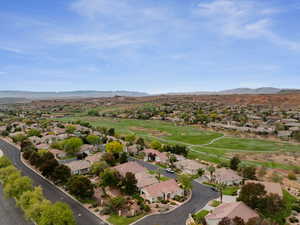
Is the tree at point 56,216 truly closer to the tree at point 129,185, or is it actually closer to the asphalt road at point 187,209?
the asphalt road at point 187,209

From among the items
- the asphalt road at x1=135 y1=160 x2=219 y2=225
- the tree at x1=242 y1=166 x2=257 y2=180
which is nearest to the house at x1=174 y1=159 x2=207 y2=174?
the asphalt road at x1=135 y1=160 x2=219 y2=225

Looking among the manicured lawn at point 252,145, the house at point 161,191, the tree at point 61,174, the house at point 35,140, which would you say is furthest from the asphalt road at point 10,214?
the manicured lawn at point 252,145

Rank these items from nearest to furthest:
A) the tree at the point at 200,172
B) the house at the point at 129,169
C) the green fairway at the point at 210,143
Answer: the house at the point at 129,169, the tree at the point at 200,172, the green fairway at the point at 210,143

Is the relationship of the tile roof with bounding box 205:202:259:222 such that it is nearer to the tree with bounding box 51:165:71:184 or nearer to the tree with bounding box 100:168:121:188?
the tree with bounding box 100:168:121:188

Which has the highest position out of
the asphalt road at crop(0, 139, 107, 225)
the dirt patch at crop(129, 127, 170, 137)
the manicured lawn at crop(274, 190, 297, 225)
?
the manicured lawn at crop(274, 190, 297, 225)

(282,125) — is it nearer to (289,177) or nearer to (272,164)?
(272,164)

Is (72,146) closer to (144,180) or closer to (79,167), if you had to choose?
(79,167)

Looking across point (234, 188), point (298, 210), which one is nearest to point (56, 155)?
point (234, 188)
